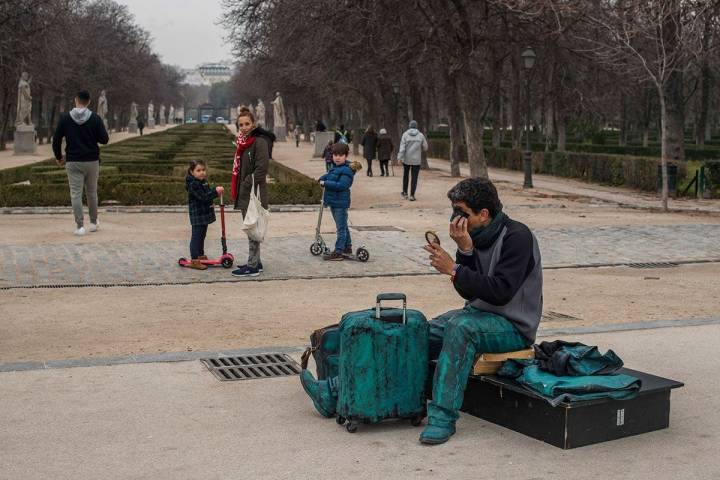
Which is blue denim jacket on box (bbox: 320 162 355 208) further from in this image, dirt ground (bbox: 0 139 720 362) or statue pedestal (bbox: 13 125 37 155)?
statue pedestal (bbox: 13 125 37 155)

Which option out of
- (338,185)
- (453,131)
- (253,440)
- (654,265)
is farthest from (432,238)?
(453,131)

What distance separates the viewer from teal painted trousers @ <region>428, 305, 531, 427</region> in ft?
17.0

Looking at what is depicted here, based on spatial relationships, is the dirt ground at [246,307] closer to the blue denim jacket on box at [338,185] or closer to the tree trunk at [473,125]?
the blue denim jacket on box at [338,185]

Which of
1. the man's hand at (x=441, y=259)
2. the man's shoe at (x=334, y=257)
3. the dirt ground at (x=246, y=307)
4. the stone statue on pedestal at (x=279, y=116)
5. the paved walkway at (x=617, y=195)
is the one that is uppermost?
the stone statue on pedestal at (x=279, y=116)

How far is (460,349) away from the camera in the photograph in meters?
5.19

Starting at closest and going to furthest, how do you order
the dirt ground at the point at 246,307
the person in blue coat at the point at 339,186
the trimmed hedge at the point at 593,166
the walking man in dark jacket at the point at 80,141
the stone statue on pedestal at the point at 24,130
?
the dirt ground at the point at 246,307
the person in blue coat at the point at 339,186
the walking man in dark jacket at the point at 80,141
the trimmed hedge at the point at 593,166
the stone statue on pedestal at the point at 24,130

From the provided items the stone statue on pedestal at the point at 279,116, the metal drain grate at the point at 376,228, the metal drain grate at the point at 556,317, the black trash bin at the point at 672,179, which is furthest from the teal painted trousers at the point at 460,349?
the stone statue on pedestal at the point at 279,116

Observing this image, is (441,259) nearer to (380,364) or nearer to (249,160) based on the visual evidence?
(380,364)

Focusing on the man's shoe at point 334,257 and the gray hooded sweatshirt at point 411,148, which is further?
the gray hooded sweatshirt at point 411,148

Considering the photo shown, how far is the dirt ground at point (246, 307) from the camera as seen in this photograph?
7.62 meters

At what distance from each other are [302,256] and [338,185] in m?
1.07

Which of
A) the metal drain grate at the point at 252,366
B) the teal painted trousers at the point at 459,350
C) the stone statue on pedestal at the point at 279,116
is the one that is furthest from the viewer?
the stone statue on pedestal at the point at 279,116

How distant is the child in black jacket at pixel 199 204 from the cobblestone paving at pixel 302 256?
240 millimetres

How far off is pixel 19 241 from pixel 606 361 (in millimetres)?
9472
